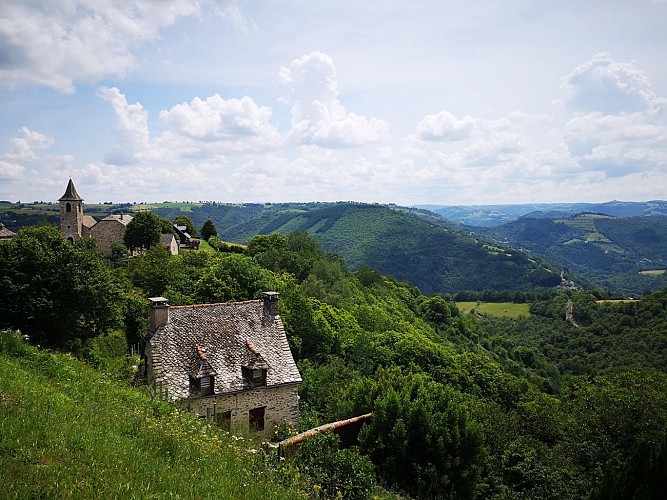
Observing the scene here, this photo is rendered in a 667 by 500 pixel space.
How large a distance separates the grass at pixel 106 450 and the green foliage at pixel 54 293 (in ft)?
29.5

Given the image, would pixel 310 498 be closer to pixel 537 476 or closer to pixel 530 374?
pixel 537 476

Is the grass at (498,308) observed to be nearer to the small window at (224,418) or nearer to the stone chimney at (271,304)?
the stone chimney at (271,304)

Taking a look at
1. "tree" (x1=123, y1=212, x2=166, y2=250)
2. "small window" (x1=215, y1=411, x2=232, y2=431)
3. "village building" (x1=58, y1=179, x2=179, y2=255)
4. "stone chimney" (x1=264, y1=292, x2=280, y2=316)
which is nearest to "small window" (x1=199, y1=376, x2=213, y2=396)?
"small window" (x1=215, y1=411, x2=232, y2=431)

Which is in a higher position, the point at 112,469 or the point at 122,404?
the point at 112,469

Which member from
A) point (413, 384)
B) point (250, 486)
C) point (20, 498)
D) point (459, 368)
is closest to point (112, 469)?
point (20, 498)

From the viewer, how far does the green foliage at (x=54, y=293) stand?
859 inches

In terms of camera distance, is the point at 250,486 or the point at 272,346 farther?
the point at 272,346

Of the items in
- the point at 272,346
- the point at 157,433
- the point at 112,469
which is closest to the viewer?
the point at 112,469

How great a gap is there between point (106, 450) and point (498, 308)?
146401 mm

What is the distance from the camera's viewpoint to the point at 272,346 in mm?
24141

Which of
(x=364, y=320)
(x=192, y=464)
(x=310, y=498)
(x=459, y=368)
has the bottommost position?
(x=459, y=368)

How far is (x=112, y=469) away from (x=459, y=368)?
4088 cm

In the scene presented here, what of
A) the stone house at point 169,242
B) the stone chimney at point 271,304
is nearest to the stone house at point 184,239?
the stone house at point 169,242

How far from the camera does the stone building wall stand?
71.1m
